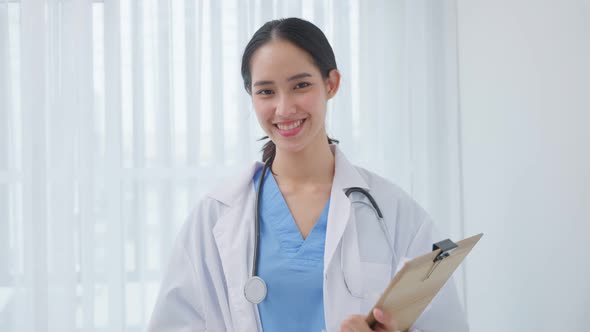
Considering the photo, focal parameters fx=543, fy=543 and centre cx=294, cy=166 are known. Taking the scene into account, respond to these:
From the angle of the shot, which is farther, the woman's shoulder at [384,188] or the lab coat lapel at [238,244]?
the woman's shoulder at [384,188]

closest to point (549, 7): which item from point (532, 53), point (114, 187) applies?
point (532, 53)

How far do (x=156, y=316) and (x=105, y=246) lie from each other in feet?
2.94

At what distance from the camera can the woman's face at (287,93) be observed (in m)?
1.29

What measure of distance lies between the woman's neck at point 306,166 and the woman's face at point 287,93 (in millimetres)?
74

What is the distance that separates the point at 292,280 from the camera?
128cm

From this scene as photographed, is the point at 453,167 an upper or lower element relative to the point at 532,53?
lower

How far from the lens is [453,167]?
224cm

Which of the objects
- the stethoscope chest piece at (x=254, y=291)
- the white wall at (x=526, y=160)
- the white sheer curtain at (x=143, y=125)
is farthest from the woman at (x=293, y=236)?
the white sheer curtain at (x=143, y=125)

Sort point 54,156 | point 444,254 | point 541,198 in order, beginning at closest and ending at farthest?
point 444,254 < point 541,198 < point 54,156

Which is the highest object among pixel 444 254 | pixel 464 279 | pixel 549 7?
pixel 549 7

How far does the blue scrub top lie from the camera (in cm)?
127

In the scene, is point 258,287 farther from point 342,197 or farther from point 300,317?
point 342,197

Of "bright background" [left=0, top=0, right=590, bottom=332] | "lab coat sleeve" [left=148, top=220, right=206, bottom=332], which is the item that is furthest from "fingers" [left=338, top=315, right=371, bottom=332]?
"bright background" [left=0, top=0, right=590, bottom=332]

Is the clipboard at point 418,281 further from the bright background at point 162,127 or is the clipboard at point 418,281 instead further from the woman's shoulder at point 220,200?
the bright background at point 162,127
